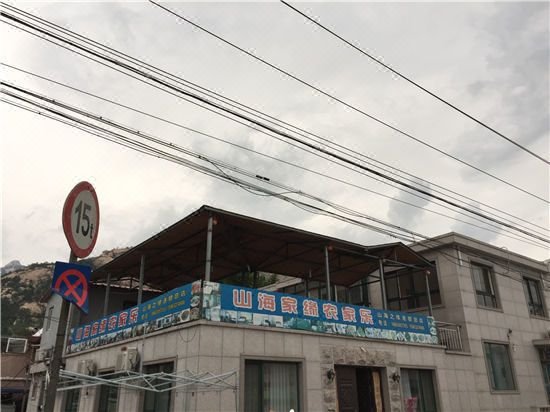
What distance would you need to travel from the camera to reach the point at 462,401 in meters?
17.2

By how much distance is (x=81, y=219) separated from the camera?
6.07m

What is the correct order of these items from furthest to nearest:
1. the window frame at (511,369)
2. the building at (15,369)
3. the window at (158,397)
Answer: the building at (15,369)
the window frame at (511,369)
the window at (158,397)

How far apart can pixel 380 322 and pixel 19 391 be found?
1185 inches

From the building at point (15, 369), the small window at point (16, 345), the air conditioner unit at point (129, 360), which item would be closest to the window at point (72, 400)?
the air conditioner unit at point (129, 360)

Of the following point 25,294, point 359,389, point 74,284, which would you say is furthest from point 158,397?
point 25,294

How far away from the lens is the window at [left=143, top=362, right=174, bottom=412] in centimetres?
1220

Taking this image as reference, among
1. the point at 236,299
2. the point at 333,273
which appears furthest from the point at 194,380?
the point at 333,273

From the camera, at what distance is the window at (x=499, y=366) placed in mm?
19734

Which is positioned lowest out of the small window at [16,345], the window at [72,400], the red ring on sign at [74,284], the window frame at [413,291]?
the window at [72,400]

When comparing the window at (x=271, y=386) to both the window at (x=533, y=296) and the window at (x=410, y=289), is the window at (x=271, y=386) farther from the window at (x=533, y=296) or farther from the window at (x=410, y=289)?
the window at (x=533, y=296)

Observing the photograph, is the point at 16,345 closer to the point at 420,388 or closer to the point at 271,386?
the point at 271,386

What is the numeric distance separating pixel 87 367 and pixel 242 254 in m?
7.38

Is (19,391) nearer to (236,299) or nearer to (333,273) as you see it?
(333,273)

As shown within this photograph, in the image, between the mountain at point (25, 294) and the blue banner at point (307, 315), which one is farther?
the mountain at point (25, 294)
